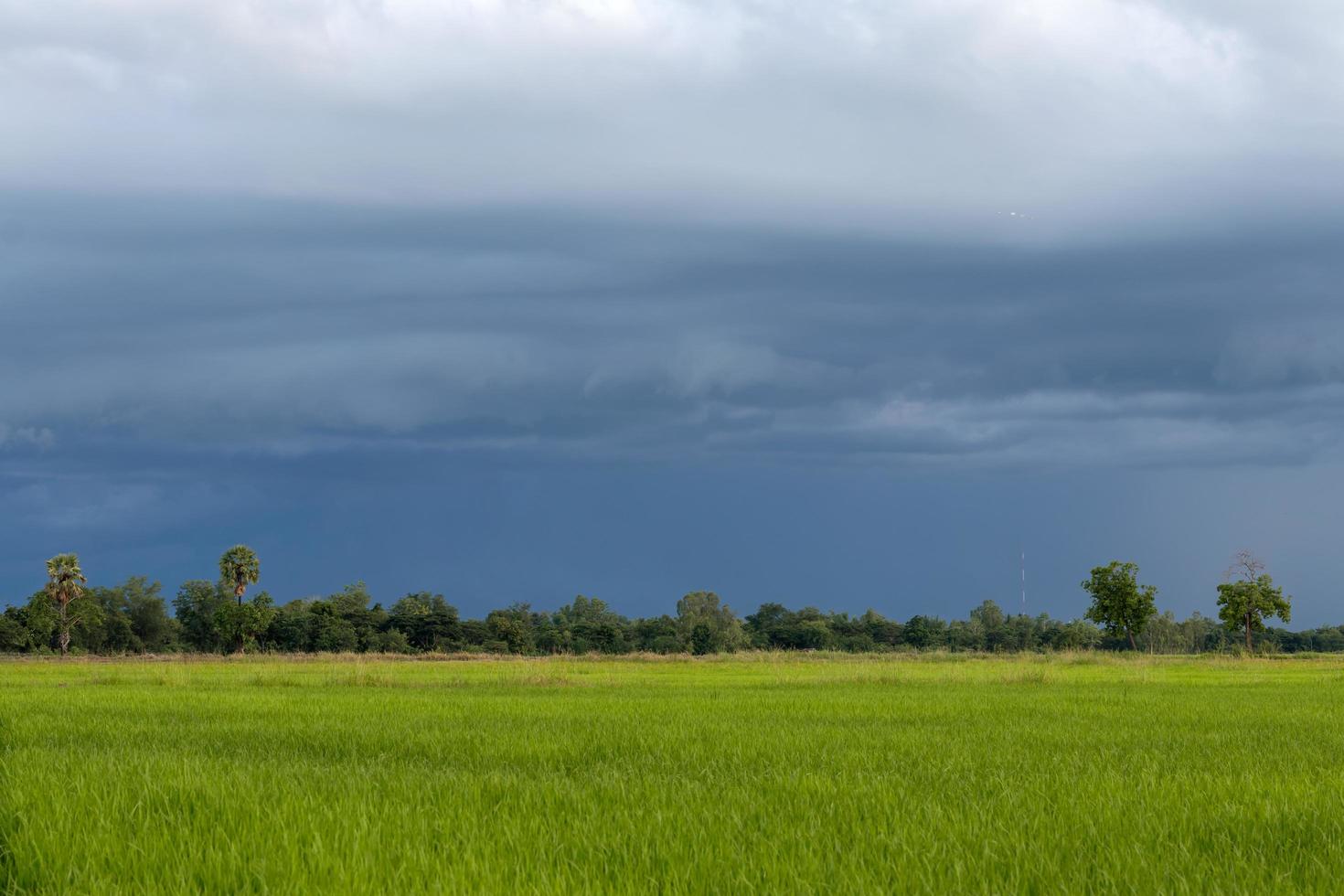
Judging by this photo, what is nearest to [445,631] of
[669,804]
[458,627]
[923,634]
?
[458,627]

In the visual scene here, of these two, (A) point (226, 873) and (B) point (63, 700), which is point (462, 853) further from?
(B) point (63, 700)

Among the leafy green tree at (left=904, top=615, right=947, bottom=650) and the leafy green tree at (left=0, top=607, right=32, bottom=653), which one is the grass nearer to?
the leafy green tree at (left=0, top=607, right=32, bottom=653)

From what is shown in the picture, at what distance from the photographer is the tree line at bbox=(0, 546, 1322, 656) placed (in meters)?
74.2

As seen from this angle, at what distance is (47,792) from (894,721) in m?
11.7

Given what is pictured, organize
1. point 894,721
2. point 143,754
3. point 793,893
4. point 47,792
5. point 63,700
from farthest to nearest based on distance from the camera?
point 63,700, point 894,721, point 143,754, point 47,792, point 793,893

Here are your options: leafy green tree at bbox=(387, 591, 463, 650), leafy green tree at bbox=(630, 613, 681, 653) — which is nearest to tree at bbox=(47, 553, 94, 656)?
leafy green tree at bbox=(387, 591, 463, 650)

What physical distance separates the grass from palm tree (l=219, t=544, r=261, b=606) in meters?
61.2

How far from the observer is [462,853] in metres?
5.55

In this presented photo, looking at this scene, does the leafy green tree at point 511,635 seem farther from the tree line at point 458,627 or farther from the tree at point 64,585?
the tree at point 64,585

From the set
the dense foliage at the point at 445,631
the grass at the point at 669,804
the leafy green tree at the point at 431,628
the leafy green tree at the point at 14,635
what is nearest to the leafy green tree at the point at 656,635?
the dense foliage at the point at 445,631

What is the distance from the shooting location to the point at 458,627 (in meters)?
84.9

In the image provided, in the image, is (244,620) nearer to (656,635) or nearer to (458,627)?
(458,627)

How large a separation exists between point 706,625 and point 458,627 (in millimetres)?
27921

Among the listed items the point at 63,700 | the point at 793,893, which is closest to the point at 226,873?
the point at 793,893
